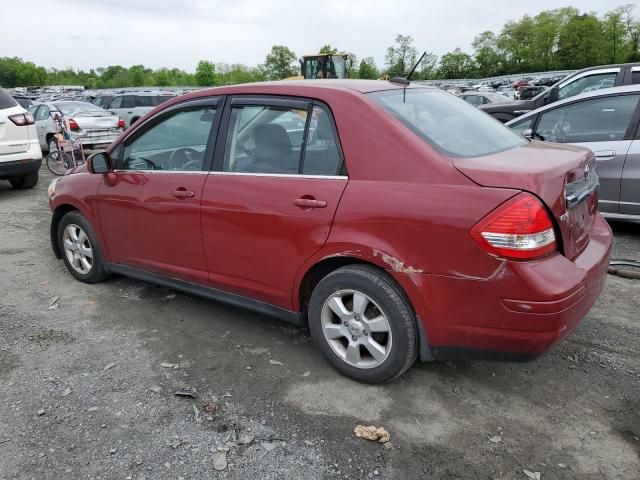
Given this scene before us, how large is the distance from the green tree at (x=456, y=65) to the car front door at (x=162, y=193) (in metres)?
98.1

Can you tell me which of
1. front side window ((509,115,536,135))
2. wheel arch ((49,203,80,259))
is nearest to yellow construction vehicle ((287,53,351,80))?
front side window ((509,115,536,135))

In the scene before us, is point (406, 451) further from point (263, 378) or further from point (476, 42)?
point (476, 42)

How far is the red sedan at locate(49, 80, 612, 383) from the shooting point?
2543 mm

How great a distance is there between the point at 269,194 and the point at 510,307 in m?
1.51

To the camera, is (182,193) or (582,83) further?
(582,83)

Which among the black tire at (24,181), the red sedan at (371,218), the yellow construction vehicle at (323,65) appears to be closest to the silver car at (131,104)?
the black tire at (24,181)

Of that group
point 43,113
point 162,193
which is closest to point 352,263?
point 162,193

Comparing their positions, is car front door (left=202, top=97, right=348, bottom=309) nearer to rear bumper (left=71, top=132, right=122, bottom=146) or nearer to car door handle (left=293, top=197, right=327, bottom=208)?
car door handle (left=293, top=197, right=327, bottom=208)

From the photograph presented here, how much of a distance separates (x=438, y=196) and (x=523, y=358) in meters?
0.91

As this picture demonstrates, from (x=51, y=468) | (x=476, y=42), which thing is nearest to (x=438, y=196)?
(x=51, y=468)

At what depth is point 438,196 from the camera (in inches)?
103

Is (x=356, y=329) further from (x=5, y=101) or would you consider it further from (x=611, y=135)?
(x=5, y=101)

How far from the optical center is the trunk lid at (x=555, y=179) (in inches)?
100

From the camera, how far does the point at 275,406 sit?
295 cm
